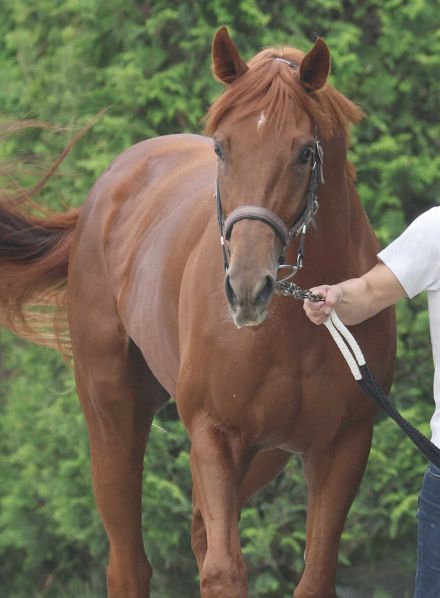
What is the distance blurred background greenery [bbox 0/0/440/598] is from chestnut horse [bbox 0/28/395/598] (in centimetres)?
42

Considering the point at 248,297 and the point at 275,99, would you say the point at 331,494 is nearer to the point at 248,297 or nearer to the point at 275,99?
the point at 248,297

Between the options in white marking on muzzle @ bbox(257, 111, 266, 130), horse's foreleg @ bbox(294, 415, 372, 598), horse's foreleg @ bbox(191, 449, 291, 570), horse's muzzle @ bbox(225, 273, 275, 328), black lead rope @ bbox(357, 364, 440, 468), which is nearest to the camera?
horse's muzzle @ bbox(225, 273, 275, 328)

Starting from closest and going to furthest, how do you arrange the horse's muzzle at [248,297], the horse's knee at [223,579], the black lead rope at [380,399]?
1. the horse's muzzle at [248,297]
2. the black lead rope at [380,399]
3. the horse's knee at [223,579]

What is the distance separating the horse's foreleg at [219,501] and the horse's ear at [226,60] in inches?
37.6

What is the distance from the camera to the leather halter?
3.28 m

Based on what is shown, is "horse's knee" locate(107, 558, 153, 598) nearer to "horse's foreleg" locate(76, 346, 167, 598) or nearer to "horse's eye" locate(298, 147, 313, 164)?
"horse's foreleg" locate(76, 346, 167, 598)

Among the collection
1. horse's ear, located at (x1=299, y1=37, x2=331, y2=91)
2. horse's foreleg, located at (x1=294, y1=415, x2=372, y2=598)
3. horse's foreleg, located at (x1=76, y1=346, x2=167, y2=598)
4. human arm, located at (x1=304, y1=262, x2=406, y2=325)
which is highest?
horse's ear, located at (x1=299, y1=37, x2=331, y2=91)

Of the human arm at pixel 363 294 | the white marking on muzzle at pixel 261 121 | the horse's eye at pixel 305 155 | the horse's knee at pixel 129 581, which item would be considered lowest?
the horse's knee at pixel 129 581

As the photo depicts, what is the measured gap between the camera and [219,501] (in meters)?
3.77

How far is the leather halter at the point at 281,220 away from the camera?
3.28 metres

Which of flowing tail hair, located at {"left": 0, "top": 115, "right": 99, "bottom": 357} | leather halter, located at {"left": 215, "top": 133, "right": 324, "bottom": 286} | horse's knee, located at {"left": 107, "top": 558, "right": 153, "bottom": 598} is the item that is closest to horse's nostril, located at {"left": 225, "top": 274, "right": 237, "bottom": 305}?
leather halter, located at {"left": 215, "top": 133, "right": 324, "bottom": 286}

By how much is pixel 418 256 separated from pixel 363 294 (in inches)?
7.9

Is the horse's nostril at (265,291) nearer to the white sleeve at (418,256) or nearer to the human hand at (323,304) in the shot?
the human hand at (323,304)

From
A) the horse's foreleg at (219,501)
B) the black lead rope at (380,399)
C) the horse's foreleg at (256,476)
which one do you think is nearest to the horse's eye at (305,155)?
the black lead rope at (380,399)
